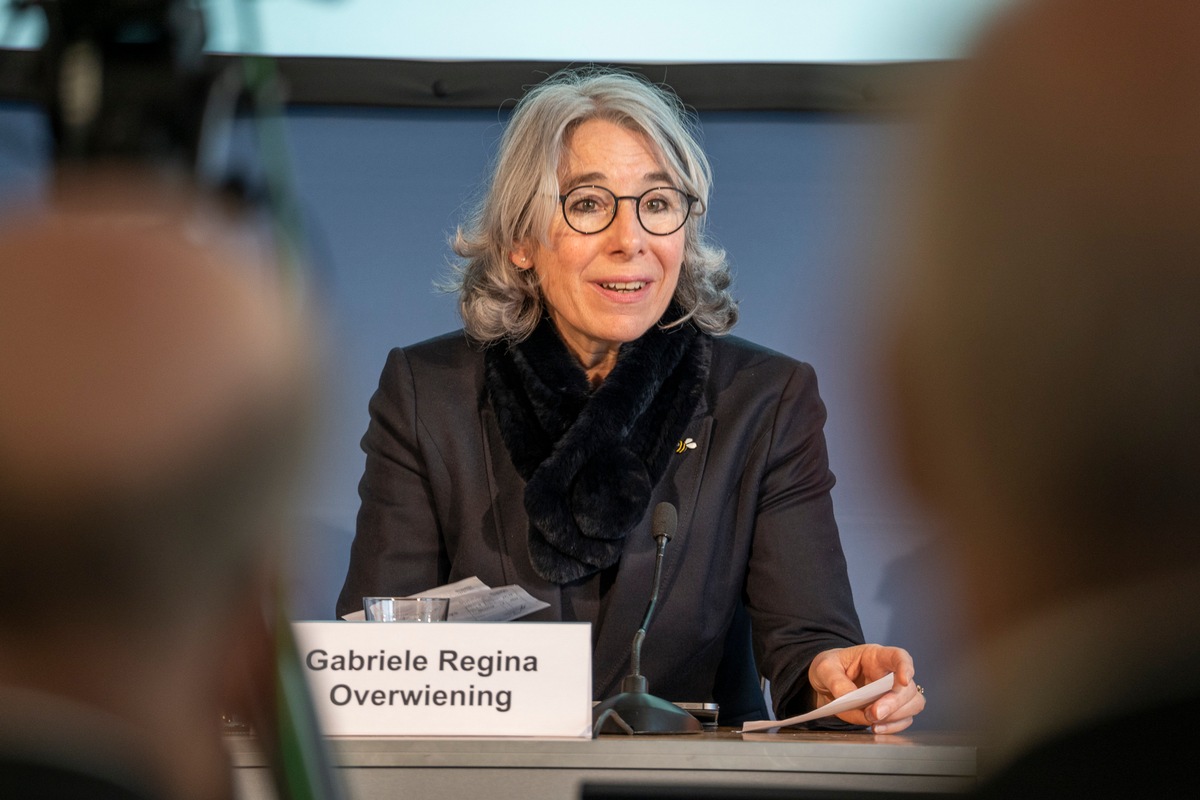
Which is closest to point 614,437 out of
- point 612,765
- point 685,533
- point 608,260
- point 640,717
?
point 685,533

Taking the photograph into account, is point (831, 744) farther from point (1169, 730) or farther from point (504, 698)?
point (1169, 730)

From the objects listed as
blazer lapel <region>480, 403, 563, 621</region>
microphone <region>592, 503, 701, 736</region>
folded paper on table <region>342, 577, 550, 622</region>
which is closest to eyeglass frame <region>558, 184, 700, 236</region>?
blazer lapel <region>480, 403, 563, 621</region>

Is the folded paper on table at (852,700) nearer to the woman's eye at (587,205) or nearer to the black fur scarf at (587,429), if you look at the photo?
the black fur scarf at (587,429)

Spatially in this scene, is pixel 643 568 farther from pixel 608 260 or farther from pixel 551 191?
pixel 551 191

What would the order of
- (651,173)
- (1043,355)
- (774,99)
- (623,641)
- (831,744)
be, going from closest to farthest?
(1043,355), (831,744), (623,641), (651,173), (774,99)

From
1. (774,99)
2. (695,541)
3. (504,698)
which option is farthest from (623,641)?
(774,99)

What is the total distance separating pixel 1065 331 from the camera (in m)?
0.36

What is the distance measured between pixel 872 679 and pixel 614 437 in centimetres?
62

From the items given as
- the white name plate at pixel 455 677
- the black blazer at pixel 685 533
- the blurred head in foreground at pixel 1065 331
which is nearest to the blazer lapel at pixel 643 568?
the black blazer at pixel 685 533

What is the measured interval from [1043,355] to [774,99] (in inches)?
98.5

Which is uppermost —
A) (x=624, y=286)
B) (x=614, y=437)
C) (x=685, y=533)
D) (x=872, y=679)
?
(x=624, y=286)

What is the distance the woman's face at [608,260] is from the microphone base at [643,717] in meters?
0.87

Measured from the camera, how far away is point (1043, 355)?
36 cm

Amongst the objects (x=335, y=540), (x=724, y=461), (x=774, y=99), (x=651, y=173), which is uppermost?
(x=774, y=99)
